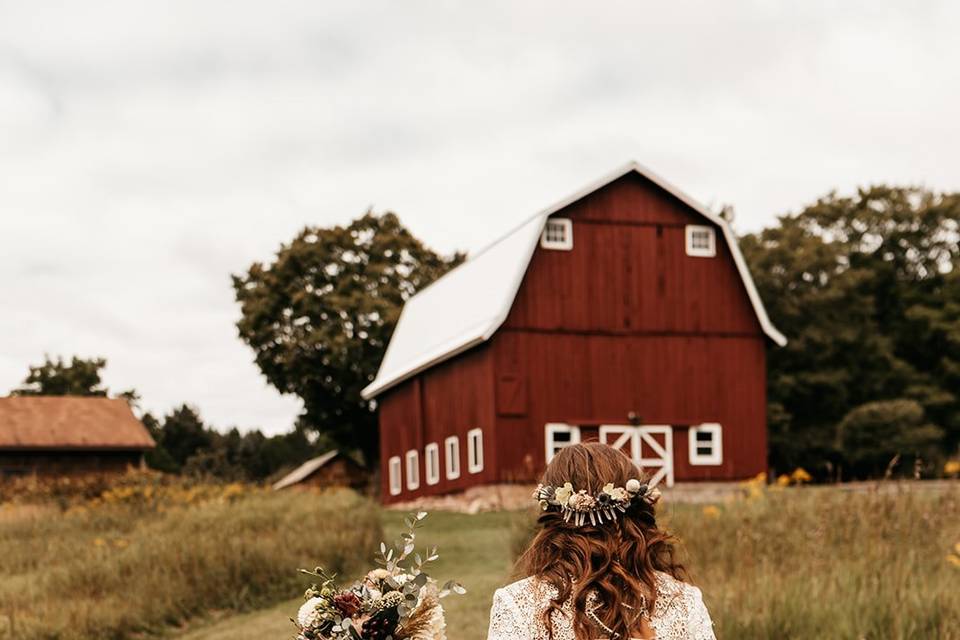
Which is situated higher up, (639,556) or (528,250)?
(528,250)

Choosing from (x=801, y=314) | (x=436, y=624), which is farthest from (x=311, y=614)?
(x=801, y=314)

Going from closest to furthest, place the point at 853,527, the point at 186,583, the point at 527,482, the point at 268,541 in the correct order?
the point at 853,527 → the point at 186,583 → the point at 268,541 → the point at 527,482

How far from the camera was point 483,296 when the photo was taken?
29828 mm

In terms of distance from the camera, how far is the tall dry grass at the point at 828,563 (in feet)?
27.0

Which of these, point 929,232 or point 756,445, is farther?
point 929,232

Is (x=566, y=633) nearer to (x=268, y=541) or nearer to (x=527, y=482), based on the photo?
(x=268, y=541)

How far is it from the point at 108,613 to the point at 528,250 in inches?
612

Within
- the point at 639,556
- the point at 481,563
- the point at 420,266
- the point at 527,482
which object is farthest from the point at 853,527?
the point at 420,266

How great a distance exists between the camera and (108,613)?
525 inches

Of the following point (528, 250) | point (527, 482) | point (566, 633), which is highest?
point (528, 250)

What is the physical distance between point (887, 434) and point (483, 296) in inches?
575

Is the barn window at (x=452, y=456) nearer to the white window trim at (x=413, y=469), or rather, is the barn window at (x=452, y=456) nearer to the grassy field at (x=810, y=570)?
the white window trim at (x=413, y=469)

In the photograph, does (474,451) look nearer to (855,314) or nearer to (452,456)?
(452,456)

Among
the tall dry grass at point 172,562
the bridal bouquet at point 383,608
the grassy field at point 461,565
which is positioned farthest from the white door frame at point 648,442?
the bridal bouquet at point 383,608
